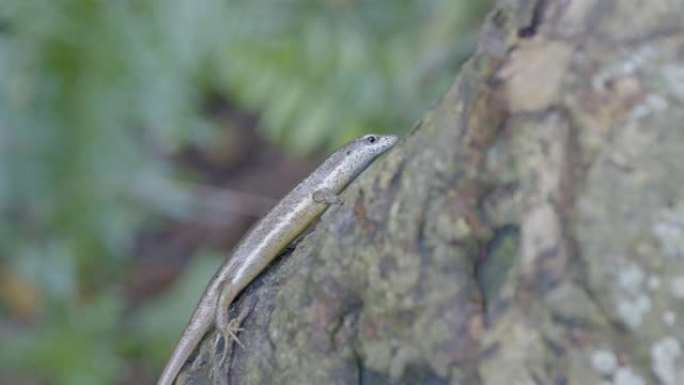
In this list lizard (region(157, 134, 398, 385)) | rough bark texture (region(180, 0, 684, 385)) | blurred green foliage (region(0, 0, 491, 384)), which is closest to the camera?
rough bark texture (region(180, 0, 684, 385))

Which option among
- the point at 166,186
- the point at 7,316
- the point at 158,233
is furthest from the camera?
the point at 158,233

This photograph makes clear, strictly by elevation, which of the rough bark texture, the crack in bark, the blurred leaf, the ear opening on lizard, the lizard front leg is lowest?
the rough bark texture

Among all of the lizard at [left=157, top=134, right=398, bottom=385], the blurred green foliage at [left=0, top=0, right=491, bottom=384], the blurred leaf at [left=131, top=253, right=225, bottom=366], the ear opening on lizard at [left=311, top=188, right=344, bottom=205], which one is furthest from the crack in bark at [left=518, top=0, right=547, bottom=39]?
the blurred leaf at [left=131, top=253, right=225, bottom=366]

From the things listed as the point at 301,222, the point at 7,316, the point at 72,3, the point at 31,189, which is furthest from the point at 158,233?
the point at 301,222

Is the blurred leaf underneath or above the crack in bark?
above

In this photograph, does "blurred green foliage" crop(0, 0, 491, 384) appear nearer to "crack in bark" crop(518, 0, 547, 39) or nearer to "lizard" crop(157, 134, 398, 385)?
"lizard" crop(157, 134, 398, 385)

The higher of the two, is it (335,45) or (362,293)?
(335,45)

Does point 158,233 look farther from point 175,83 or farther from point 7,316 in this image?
point 175,83
